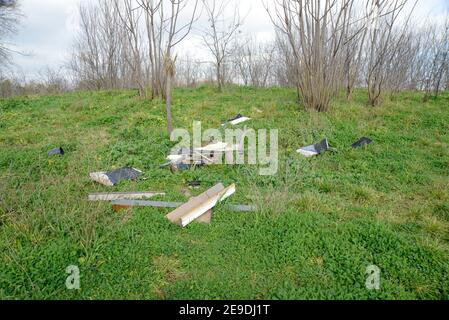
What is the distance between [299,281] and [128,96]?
10172 millimetres

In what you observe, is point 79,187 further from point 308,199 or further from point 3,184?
point 308,199

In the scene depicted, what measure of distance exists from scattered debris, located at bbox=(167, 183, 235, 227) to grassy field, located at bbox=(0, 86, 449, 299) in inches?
3.6

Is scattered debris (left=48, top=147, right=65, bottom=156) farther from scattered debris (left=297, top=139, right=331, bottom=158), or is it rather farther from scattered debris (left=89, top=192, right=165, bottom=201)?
scattered debris (left=297, top=139, right=331, bottom=158)

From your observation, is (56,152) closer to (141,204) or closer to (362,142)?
(141,204)

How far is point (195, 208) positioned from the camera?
2836mm

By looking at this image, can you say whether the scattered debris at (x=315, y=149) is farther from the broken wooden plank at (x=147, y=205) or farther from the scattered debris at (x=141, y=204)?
the scattered debris at (x=141, y=204)

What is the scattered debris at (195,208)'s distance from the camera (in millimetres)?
2749

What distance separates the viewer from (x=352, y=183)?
12.5 feet

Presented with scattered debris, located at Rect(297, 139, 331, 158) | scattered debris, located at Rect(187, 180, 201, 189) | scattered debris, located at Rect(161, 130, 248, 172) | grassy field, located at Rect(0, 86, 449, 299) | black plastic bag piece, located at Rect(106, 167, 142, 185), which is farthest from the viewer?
scattered debris, located at Rect(297, 139, 331, 158)

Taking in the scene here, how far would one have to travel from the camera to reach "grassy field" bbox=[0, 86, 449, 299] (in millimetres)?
1961

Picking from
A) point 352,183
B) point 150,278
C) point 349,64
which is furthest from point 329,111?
point 150,278

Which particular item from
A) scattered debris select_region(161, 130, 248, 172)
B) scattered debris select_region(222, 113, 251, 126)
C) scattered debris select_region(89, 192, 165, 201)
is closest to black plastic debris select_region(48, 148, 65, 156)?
scattered debris select_region(161, 130, 248, 172)

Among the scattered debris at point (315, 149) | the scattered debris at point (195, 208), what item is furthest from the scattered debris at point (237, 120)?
the scattered debris at point (195, 208)
